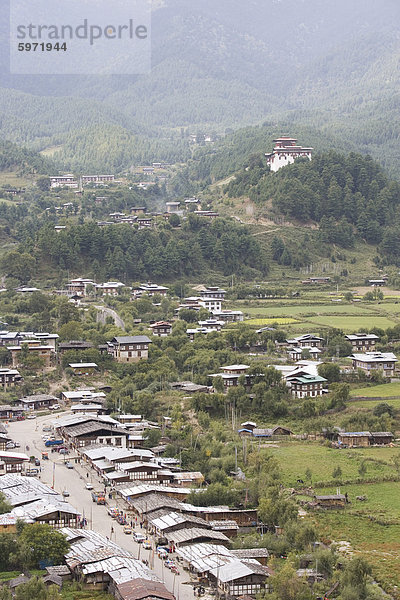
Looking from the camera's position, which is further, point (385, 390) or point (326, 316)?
point (326, 316)

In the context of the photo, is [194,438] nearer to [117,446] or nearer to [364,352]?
[117,446]

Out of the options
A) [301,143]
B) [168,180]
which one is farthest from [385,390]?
[168,180]

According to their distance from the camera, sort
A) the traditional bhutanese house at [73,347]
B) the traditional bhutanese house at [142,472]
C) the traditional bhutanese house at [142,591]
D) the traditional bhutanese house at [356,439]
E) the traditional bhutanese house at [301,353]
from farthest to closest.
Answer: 1. the traditional bhutanese house at [73,347]
2. the traditional bhutanese house at [301,353]
3. the traditional bhutanese house at [356,439]
4. the traditional bhutanese house at [142,472]
5. the traditional bhutanese house at [142,591]

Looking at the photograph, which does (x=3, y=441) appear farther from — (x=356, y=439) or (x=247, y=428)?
(x=356, y=439)

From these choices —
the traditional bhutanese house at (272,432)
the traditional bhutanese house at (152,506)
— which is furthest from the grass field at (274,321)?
the traditional bhutanese house at (152,506)

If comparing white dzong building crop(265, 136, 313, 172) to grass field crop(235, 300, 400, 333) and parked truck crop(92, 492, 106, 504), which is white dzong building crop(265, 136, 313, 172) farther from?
parked truck crop(92, 492, 106, 504)

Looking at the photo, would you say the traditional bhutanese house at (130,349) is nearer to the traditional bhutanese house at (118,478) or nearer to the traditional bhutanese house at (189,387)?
the traditional bhutanese house at (189,387)
